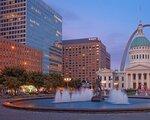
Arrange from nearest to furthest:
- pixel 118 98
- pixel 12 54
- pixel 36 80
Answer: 1. pixel 118 98
2. pixel 36 80
3. pixel 12 54

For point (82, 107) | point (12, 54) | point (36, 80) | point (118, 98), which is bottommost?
point (82, 107)

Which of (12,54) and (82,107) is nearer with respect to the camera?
(82,107)

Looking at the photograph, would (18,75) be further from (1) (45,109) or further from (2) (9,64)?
(1) (45,109)

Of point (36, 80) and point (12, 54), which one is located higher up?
point (12, 54)

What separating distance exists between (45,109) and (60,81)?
11944cm

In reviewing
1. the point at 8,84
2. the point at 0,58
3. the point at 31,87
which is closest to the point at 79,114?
the point at 8,84

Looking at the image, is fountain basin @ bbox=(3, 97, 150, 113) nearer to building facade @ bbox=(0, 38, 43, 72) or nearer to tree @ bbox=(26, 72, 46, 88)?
tree @ bbox=(26, 72, 46, 88)

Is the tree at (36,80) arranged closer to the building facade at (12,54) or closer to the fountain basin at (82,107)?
the building facade at (12,54)

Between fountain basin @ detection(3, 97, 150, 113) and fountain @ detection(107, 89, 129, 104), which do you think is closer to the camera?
fountain basin @ detection(3, 97, 150, 113)

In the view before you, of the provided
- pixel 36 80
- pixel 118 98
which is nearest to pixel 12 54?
pixel 36 80

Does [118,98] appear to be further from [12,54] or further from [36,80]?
[12,54]

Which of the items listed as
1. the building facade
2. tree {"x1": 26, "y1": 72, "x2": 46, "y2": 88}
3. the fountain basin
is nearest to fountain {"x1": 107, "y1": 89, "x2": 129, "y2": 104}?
the fountain basin

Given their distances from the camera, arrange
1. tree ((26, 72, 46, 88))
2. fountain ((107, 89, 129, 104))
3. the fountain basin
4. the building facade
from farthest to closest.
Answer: the building facade < tree ((26, 72, 46, 88)) < fountain ((107, 89, 129, 104)) < the fountain basin

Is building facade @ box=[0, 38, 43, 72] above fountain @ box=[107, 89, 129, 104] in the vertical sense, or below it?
above
